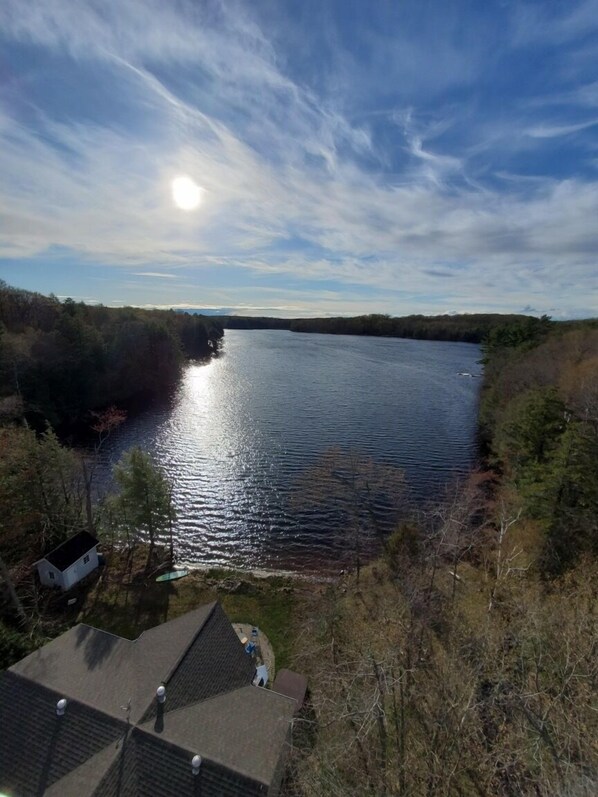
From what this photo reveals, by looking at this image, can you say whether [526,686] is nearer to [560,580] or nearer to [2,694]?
[560,580]

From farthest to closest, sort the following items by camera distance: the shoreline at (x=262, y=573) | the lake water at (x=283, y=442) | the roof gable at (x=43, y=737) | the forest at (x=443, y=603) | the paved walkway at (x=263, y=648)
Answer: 1. the lake water at (x=283, y=442)
2. the shoreline at (x=262, y=573)
3. the paved walkway at (x=263, y=648)
4. the roof gable at (x=43, y=737)
5. the forest at (x=443, y=603)

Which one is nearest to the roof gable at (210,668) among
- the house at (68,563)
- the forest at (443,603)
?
the forest at (443,603)

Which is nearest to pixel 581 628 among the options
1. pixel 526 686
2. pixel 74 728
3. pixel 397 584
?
pixel 526 686

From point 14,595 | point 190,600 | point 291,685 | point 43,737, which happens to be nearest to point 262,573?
point 190,600

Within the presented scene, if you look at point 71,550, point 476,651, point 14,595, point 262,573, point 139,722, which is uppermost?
point 476,651

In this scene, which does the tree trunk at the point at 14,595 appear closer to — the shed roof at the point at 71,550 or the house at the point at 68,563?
the house at the point at 68,563

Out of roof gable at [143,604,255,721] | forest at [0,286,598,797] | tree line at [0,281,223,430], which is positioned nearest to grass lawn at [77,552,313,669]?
forest at [0,286,598,797]

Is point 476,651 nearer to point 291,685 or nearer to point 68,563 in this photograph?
point 291,685
